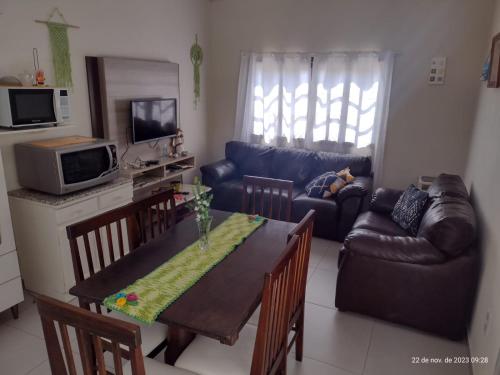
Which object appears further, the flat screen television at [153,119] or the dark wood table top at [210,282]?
the flat screen television at [153,119]

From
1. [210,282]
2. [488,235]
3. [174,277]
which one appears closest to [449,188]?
[488,235]

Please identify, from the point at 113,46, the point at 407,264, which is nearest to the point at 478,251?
the point at 407,264

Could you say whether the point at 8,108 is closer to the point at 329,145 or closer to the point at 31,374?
the point at 31,374

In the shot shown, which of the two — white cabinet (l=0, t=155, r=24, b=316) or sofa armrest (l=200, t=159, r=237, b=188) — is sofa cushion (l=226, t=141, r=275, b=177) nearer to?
sofa armrest (l=200, t=159, r=237, b=188)

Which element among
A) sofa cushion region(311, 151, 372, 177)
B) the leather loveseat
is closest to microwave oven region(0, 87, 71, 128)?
the leather loveseat

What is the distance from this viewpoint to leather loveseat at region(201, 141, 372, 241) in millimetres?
4027

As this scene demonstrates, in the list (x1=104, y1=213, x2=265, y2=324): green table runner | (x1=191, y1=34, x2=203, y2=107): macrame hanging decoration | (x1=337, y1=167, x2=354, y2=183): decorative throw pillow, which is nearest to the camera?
(x1=104, y1=213, x2=265, y2=324): green table runner

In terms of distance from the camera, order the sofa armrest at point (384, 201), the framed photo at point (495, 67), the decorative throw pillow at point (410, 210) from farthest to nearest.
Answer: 1. the sofa armrest at point (384, 201)
2. the decorative throw pillow at point (410, 210)
3. the framed photo at point (495, 67)

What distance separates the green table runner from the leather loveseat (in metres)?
1.81

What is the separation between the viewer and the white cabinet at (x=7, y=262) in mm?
2496

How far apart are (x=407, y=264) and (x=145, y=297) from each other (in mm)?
1754

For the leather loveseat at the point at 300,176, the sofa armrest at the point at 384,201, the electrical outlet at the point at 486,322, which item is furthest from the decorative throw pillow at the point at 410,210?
the electrical outlet at the point at 486,322

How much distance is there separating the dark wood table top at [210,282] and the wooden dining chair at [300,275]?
0.17 m

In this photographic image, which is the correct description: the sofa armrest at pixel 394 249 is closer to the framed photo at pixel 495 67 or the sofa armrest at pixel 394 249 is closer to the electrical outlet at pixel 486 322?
the electrical outlet at pixel 486 322
